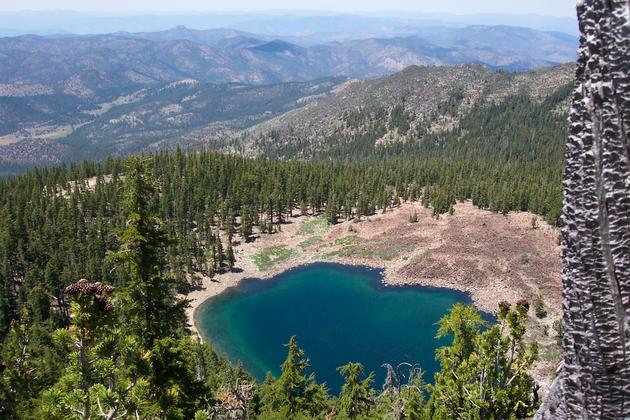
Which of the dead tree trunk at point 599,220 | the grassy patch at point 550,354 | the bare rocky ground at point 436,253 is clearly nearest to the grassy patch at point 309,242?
the bare rocky ground at point 436,253

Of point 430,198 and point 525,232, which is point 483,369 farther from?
point 430,198

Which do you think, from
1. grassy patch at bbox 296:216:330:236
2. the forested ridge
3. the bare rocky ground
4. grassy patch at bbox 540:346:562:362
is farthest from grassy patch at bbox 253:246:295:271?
grassy patch at bbox 540:346:562:362

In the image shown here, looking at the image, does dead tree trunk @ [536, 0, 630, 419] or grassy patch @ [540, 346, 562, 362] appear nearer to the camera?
dead tree trunk @ [536, 0, 630, 419]

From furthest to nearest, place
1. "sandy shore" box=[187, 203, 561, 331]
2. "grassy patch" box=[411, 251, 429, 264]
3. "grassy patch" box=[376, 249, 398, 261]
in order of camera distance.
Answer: "grassy patch" box=[376, 249, 398, 261], "grassy patch" box=[411, 251, 429, 264], "sandy shore" box=[187, 203, 561, 331]

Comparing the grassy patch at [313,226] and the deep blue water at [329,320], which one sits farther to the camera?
the grassy patch at [313,226]

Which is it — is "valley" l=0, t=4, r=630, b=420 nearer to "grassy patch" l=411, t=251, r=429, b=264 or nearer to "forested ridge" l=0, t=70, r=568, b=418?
"forested ridge" l=0, t=70, r=568, b=418

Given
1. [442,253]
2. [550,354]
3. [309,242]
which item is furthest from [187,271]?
[550,354]

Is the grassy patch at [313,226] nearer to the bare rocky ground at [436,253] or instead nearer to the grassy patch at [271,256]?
the bare rocky ground at [436,253]

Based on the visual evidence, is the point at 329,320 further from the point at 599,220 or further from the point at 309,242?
the point at 599,220
